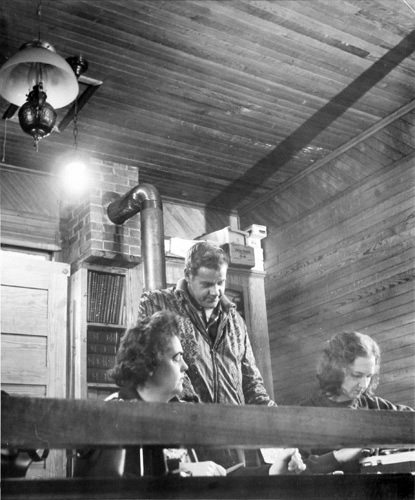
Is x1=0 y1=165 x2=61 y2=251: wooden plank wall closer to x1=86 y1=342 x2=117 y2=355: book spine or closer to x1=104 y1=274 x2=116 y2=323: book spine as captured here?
x1=104 y1=274 x2=116 y2=323: book spine

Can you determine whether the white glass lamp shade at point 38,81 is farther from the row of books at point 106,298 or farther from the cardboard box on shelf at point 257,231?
the cardboard box on shelf at point 257,231

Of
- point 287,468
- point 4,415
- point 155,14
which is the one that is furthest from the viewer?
point 155,14

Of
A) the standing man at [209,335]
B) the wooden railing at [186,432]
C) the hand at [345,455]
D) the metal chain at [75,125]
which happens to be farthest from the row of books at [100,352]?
the wooden railing at [186,432]

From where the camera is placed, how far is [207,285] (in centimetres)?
297

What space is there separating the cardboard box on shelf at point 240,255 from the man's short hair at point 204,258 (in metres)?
2.69

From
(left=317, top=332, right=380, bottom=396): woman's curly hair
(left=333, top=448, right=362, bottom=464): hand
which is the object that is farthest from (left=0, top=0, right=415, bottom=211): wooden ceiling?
(left=333, top=448, right=362, bottom=464): hand

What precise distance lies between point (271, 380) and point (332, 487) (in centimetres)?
403

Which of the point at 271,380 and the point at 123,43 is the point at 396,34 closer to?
the point at 123,43

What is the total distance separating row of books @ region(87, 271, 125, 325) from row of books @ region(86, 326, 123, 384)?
86mm

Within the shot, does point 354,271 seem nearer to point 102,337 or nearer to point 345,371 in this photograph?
point 102,337

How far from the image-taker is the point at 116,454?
5.14 ft

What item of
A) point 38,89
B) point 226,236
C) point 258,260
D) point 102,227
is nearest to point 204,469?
point 38,89

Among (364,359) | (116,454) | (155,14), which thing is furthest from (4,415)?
(155,14)

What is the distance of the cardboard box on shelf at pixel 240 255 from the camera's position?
18.8ft
